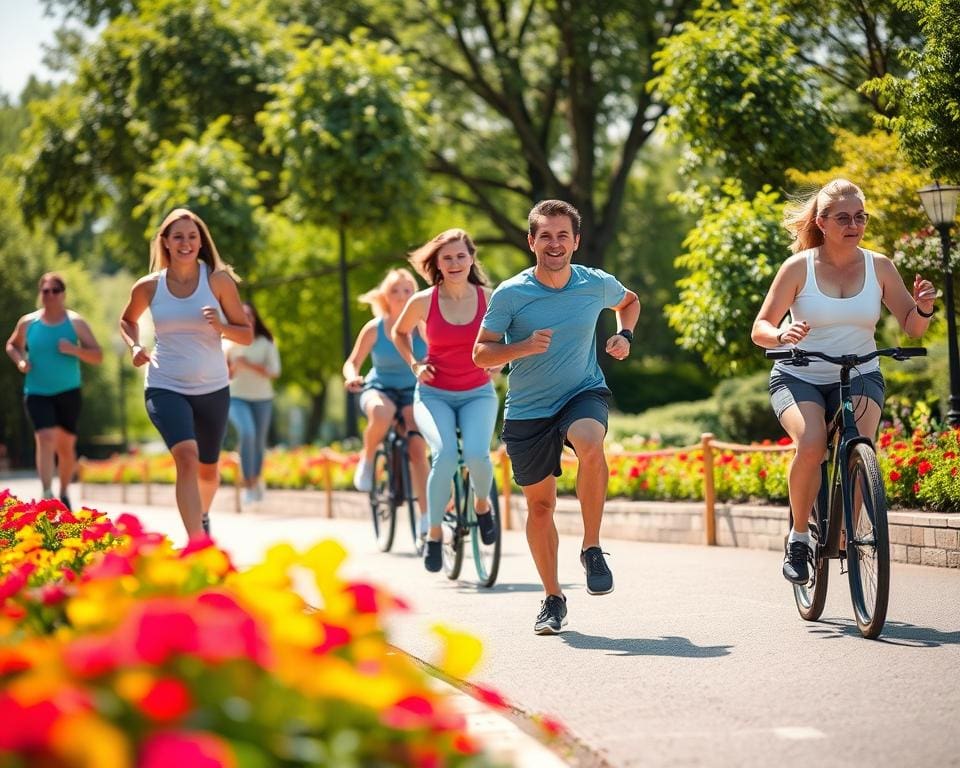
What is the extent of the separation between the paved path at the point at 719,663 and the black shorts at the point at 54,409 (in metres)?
3.95

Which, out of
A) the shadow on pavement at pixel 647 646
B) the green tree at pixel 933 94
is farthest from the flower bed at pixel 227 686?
the green tree at pixel 933 94

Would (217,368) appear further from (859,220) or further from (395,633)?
(859,220)

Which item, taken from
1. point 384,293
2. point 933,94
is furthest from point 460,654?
point 933,94

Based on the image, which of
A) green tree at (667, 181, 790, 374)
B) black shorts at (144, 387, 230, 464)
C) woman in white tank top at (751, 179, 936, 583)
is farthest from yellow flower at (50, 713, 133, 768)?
green tree at (667, 181, 790, 374)

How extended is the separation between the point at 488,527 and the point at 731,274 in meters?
6.93

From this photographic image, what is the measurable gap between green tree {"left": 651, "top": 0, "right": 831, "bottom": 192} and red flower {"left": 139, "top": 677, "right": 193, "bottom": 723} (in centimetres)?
1390

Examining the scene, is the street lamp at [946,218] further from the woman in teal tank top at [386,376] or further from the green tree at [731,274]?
the woman in teal tank top at [386,376]

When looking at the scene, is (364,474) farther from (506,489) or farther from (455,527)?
(506,489)

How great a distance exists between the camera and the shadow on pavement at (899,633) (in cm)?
617

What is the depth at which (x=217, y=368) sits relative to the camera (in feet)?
27.8

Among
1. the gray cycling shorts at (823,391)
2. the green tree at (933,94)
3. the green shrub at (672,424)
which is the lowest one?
the green shrub at (672,424)

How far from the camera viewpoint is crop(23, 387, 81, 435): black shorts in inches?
498

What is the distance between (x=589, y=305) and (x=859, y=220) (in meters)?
1.28

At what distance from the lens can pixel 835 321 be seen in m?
6.71
